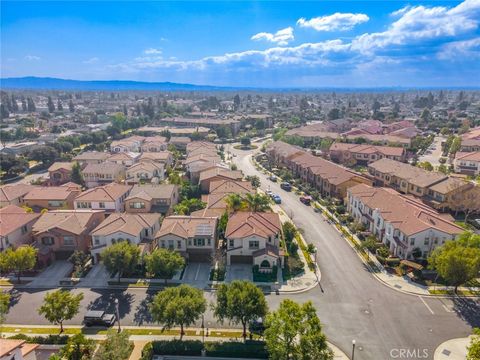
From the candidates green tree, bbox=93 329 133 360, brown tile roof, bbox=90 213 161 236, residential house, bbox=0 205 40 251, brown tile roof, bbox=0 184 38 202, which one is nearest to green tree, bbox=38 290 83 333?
green tree, bbox=93 329 133 360

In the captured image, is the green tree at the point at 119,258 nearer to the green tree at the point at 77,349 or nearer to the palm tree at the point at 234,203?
the green tree at the point at 77,349

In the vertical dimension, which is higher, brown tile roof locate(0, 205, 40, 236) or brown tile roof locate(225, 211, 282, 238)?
brown tile roof locate(225, 211, 282, 238)

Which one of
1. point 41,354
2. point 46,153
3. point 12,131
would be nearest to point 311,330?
point 41,354

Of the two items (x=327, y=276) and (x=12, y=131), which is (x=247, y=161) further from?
(x=12, y=131)

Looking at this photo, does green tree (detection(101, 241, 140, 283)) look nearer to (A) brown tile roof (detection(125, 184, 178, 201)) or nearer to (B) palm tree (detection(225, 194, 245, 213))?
(B) palm tree (detection(225, 194, 245, 213))

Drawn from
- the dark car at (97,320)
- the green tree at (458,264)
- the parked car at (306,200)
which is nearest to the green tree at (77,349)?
the dark car at (97,320)

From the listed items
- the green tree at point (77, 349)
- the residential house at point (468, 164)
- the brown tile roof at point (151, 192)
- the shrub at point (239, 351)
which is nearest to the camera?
the green tree at point (77, 349)
